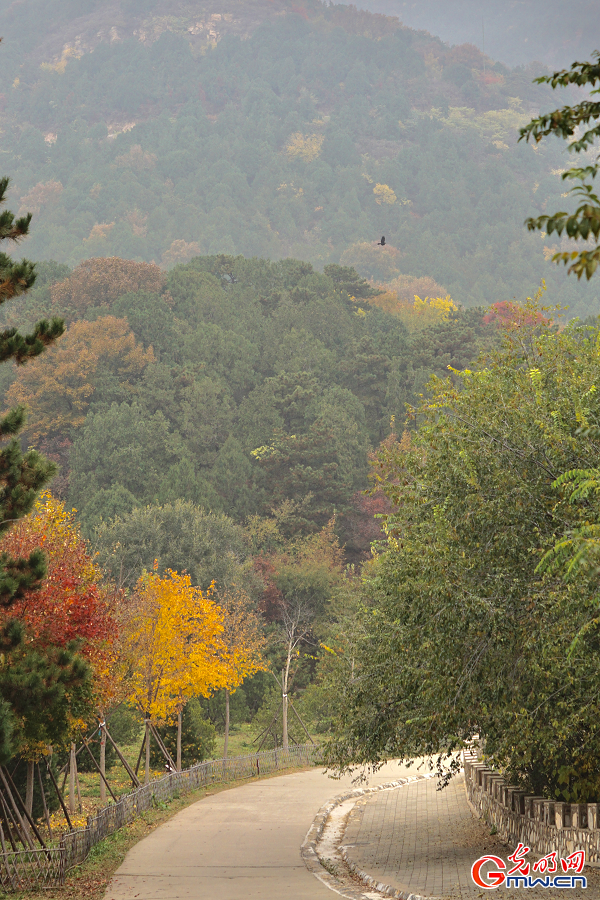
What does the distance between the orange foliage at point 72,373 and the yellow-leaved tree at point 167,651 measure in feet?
104

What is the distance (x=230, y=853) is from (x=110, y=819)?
2.50 meters

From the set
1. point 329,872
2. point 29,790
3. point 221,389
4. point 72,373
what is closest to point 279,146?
point 221,389

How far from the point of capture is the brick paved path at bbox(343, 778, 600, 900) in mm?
12336

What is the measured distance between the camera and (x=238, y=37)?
185625mm

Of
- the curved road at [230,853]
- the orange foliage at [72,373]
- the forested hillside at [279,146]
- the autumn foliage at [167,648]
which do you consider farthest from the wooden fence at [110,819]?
the forested hillside at [279,146]

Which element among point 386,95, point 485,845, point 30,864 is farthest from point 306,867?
point 386,95

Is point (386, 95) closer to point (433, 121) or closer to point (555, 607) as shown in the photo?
point (433, 121)

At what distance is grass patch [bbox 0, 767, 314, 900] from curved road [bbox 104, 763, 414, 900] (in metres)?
0.21

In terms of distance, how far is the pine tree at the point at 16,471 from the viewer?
1224 centimetres

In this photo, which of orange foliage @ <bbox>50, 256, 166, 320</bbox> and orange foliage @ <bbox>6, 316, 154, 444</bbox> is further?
orange foliage @ <bbox>50, 256, 166, 320</bbox>

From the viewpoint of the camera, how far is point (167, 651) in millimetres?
23219

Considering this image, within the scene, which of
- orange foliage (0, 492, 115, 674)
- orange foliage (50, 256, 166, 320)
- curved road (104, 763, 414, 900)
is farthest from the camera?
orange foliage (50, 256, 166, 320)

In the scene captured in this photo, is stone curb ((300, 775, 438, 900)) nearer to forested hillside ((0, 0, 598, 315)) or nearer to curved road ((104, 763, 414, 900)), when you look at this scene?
curved road ((104, 763, 414, 900))

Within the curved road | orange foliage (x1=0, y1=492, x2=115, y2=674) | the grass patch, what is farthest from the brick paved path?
orange foliage (x1=0, y1=492, x2=115, y2=674)
